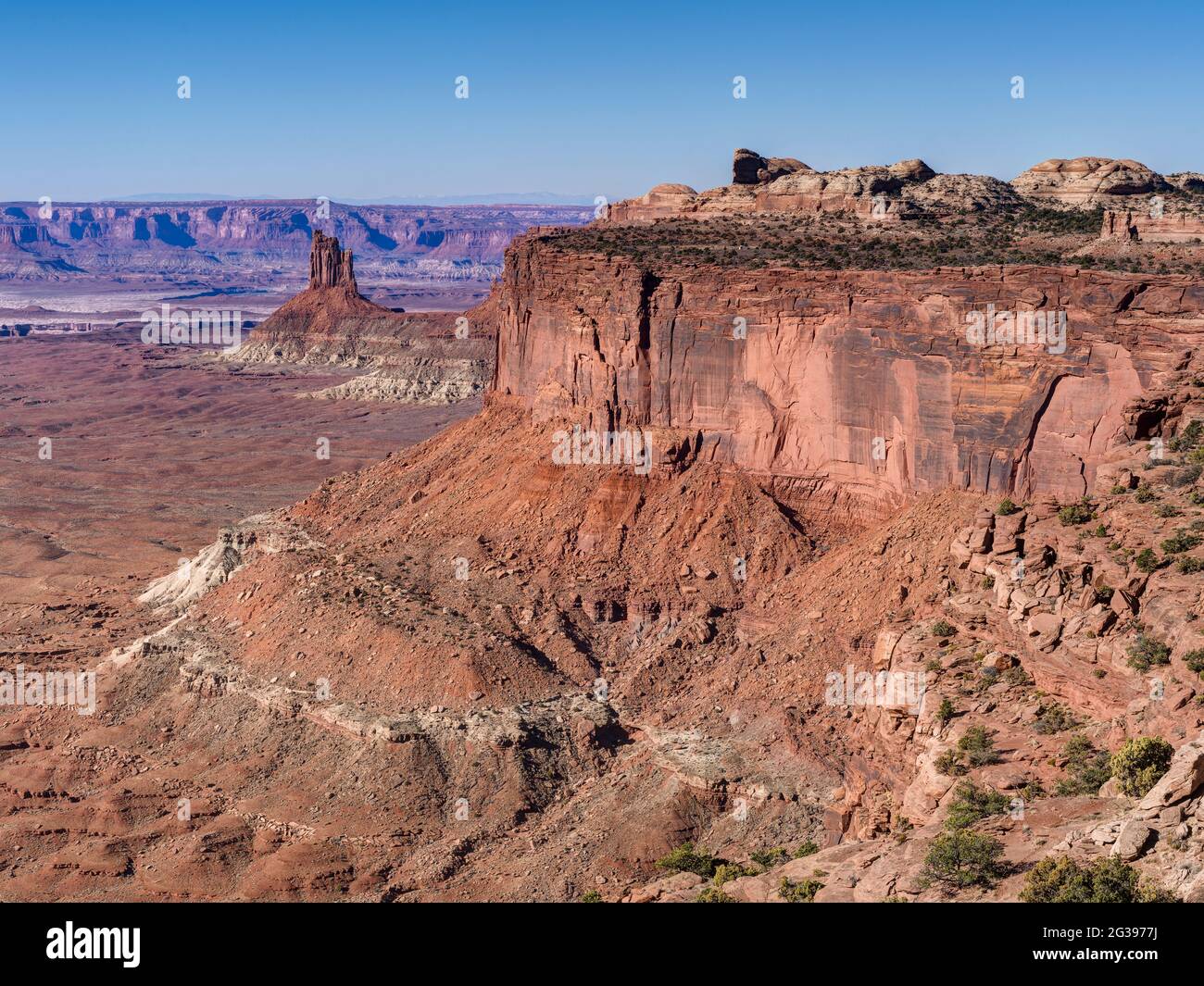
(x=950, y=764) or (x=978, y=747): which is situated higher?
(x=978, y=747)

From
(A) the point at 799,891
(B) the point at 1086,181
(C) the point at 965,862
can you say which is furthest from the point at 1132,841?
(B) the point at 1086,181

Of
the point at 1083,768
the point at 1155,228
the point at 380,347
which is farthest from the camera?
the point at 380,347

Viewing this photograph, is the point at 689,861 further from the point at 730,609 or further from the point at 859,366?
the point at 859,366

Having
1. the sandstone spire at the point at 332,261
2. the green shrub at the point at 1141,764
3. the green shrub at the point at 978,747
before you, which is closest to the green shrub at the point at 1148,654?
the green shrub at the point at 1141,764

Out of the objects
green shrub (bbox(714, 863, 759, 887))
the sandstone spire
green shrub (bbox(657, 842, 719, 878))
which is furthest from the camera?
the sandstone spire

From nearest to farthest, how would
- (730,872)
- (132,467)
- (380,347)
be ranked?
(730,872) → (132,467) → (380,347)

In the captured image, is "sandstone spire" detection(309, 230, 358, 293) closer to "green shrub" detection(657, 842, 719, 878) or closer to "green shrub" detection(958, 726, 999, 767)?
"green shrub" detection(657, 842, 719, 878)

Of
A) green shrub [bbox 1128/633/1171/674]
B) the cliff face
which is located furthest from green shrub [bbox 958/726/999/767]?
the cliff face
